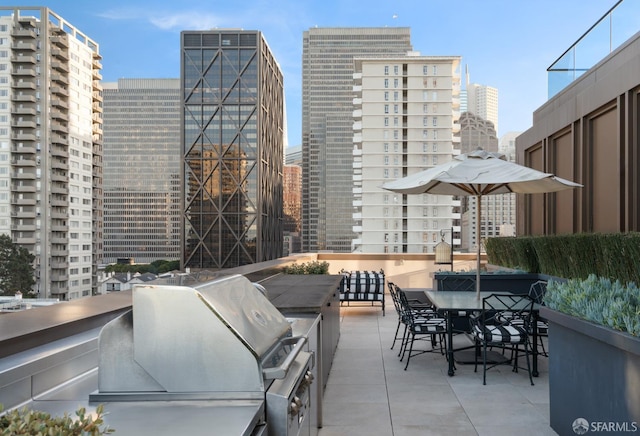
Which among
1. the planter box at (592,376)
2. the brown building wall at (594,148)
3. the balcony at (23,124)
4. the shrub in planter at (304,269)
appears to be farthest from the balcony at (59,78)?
the planter box at (592,376)

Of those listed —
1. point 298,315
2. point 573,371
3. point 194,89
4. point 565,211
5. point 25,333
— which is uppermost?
point 194,89

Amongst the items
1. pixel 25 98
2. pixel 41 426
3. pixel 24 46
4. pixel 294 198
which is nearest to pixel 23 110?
pixel 25 98

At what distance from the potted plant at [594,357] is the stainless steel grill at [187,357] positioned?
1802mm

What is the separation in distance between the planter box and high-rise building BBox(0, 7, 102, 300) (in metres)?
83.8

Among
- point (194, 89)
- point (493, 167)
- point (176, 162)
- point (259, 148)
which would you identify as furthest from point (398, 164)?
point (176, 162)

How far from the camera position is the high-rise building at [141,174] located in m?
114

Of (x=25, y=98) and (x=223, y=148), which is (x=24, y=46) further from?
(x=223, y=148)

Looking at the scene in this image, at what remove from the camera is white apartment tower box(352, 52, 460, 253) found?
186ft

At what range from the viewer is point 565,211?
946cm

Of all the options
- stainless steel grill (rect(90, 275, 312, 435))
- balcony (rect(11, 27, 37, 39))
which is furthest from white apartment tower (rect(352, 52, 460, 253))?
stainless steel grill (rect(90, 275, 312, 435))

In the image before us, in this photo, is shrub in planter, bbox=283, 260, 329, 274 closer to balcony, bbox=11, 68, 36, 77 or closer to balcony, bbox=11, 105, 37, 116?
balcony, bbox=11, 105, 37, 116

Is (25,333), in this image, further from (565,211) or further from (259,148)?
(259,148)

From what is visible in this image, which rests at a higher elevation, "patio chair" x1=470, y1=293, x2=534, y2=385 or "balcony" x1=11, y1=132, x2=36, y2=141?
"balcony" x1=11, y1=132, x2=36, y2=141

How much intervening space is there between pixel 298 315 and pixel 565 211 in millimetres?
7524
